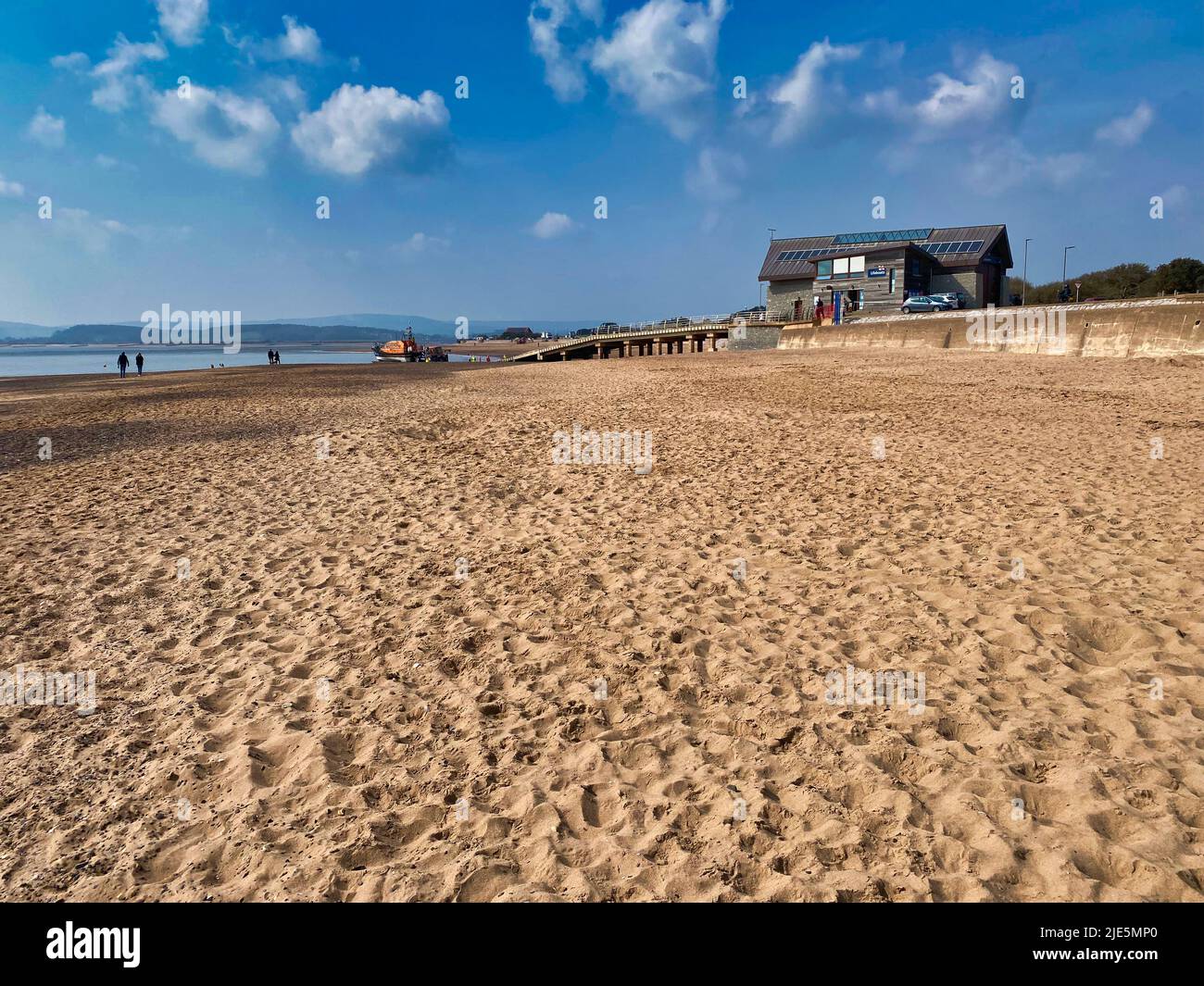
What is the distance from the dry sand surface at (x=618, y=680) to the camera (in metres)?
3.71

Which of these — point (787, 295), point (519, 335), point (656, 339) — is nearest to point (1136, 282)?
point (787, 295)

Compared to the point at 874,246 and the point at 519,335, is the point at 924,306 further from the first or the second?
the point at 519,335

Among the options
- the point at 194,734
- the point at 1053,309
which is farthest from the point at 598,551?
the point at 1053,309

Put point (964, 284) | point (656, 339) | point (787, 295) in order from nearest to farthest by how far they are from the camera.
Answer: point (964, 284)
point (787, 295)
point (656, 339)

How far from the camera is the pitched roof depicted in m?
52.8

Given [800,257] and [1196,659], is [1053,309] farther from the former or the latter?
[800,257]

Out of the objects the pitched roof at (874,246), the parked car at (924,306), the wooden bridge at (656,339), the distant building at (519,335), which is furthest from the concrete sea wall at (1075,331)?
the distant building at (519,335)

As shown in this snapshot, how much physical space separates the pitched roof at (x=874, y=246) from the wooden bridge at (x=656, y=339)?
4.60 metres

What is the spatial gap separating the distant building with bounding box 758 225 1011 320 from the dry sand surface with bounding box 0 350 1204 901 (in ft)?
135

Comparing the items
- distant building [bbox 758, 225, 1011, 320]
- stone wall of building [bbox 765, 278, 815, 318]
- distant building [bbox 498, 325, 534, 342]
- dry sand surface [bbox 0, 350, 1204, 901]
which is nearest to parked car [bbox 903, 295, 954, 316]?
distant building [bbox 758, 225, 1011, 320]

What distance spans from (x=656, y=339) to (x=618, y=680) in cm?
5960

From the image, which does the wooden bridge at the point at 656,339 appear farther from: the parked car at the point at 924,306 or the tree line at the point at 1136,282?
the tree line at the point at 1136,282

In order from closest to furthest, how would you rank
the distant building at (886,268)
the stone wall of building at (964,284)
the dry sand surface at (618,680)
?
1. the dry sand surface at (618,680)
2. the distant building at (886,268)
3. the stone wall of building at (964,284)

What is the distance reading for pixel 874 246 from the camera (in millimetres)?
52969
